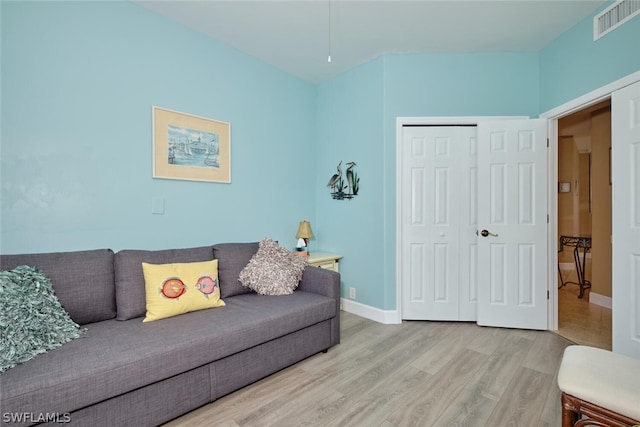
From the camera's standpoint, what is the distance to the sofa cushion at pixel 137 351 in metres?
1.26

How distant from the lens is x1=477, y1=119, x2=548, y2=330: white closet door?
2.93 metres

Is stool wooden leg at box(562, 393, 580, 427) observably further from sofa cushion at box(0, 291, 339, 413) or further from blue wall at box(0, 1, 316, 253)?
blue wall at box(0, 1, 316, 253)

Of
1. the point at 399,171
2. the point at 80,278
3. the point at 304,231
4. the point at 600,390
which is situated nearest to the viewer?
the point at 600,390

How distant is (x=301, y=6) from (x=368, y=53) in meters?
1.00

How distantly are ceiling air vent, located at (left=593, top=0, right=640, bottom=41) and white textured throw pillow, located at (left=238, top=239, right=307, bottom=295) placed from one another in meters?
3.12

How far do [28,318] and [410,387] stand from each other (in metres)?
2.21

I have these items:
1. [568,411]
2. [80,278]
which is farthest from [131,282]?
A: [568,411]

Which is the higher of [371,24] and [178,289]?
[371,24]

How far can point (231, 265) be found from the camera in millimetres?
2564

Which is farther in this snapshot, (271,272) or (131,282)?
(271,272)

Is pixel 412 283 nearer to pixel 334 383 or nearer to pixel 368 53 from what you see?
pixel 334 383

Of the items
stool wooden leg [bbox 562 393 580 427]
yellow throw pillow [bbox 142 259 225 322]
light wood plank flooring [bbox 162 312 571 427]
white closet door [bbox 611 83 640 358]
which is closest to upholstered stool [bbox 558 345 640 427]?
stool wooden leg [bbox 562 393 580 427]

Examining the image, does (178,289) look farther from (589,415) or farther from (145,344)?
(589,415)

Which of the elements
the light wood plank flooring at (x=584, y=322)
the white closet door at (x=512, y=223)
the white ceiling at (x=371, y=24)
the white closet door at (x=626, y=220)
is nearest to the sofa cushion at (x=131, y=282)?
the white ceiling at (x=371, y=24)
